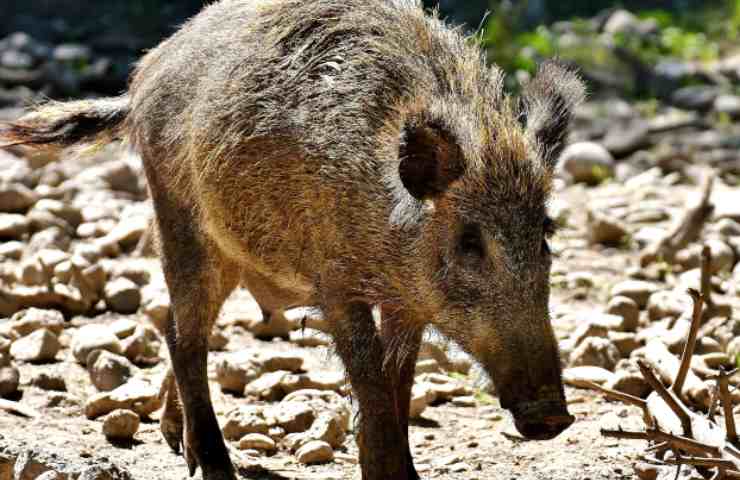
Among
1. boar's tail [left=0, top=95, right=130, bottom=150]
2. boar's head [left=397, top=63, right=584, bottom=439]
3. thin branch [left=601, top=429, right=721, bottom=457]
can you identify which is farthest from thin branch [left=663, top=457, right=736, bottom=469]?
boar's tail [left=0, top=95, right=130, bottom=150]

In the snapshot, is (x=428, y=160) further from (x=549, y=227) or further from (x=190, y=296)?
(x=190, y=296)

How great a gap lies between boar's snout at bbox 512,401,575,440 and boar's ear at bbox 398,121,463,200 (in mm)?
828

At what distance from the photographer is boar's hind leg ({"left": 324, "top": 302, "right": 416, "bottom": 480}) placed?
4.18m

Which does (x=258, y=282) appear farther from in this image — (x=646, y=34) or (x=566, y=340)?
(x=646, y=34)

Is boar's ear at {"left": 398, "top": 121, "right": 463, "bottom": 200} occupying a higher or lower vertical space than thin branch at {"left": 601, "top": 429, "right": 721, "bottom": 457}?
higher

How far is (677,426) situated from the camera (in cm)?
416

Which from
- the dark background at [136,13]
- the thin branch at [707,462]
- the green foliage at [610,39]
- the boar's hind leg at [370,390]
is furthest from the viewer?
the dark background at [136,13]

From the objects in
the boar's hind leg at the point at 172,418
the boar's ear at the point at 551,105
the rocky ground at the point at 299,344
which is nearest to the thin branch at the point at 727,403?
the rocky ground at the point at 299,344

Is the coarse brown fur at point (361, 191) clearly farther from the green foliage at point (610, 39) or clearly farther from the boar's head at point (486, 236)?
the green foliage at point (610, 39)

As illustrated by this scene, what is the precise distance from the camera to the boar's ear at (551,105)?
172 inches

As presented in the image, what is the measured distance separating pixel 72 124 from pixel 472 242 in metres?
2.40

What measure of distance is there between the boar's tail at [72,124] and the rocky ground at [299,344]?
1.39 ft

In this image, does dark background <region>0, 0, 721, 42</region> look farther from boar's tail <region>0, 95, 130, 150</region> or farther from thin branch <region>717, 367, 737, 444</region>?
thin branch <region>717, 367, 737, 444</region>

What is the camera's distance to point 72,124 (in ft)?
18.4
